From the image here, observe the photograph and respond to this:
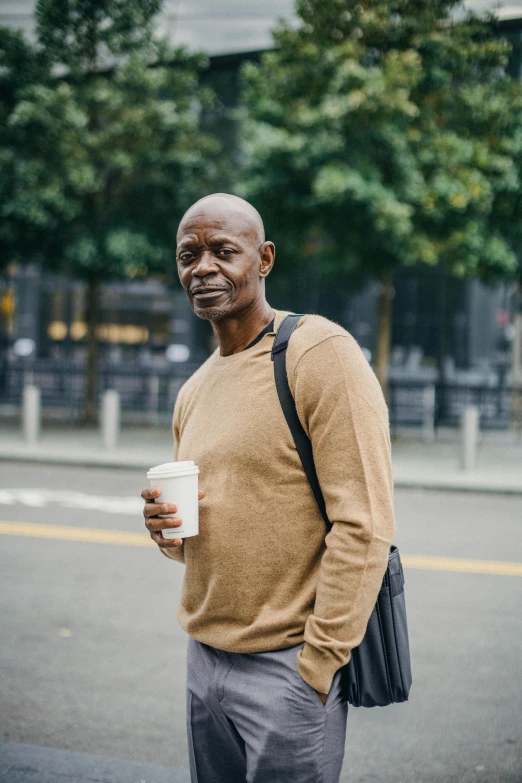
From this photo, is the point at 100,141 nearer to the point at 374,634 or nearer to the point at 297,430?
the point at 297,430

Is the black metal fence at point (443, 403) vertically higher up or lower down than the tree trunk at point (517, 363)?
lower down

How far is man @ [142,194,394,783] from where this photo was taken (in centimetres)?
176

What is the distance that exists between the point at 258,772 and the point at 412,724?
2.26 m

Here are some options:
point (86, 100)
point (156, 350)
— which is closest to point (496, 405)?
point (156, 350)

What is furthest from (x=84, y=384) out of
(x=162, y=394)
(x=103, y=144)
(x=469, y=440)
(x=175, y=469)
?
(x=175, y=469)

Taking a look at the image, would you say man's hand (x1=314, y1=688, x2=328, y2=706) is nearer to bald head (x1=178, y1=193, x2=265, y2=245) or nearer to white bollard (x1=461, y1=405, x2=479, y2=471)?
bald head (x1=178, y1=193, x2=265, y2=245)

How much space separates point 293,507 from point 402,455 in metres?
11.6

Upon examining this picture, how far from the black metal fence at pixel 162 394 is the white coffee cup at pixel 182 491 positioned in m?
14.2

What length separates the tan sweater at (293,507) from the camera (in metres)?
1.75

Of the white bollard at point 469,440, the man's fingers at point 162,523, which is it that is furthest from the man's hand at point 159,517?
the white bollard at point 469,440

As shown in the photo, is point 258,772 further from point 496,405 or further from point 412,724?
point 496,405

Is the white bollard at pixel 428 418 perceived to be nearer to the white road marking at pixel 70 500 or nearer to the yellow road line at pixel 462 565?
the white road marking at pixel 70 500

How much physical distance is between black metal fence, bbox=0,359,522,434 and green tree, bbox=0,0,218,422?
13.0 ft

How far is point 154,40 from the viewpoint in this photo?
14.5m
